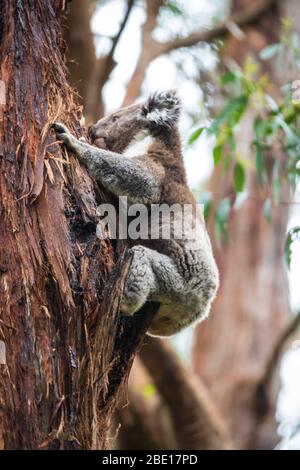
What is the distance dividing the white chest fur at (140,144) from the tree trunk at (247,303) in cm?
385

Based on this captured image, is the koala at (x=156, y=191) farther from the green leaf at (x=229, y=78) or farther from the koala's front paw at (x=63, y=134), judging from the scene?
the green leaf at (x=229, y=78)

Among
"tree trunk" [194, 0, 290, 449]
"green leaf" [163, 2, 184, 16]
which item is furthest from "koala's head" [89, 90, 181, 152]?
"tree trunk" [194, 0, 290, 449]

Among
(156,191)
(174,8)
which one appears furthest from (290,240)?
(174,8)

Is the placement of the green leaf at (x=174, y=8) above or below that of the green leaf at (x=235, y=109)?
above

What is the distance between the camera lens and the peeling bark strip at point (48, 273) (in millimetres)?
2803

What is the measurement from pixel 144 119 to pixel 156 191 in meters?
0.64

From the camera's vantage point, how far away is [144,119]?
450cm

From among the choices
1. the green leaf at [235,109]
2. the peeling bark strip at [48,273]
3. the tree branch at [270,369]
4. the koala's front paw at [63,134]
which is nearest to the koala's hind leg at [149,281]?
the peeling bark strip at [48,273]

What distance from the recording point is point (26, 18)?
334cm

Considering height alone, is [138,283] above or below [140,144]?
below

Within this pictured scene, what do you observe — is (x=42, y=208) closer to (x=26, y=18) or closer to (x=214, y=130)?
(x=26, y=18)

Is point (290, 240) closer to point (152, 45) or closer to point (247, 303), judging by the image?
point (152, 45)

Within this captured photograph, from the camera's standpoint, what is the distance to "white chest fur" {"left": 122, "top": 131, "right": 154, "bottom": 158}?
14.7ft

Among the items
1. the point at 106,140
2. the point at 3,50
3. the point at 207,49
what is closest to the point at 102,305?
the point at 3,50
